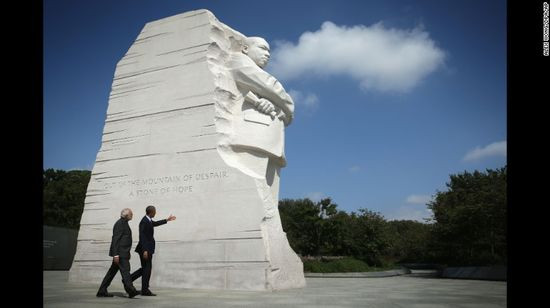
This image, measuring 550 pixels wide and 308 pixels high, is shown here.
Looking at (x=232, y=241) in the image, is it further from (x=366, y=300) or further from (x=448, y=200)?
(x=448, y=200)

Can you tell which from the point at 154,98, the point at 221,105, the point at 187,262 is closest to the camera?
the point at 187,262

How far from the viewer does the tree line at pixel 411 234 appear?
18.5m

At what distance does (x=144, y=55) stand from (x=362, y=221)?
750 inches

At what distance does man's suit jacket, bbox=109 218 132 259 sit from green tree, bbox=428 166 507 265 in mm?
13904

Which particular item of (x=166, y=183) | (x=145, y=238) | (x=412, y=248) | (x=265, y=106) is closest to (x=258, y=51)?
(x=265, y=106)

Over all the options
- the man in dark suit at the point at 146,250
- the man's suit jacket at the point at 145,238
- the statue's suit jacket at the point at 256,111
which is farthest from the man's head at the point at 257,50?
the man's suit jacket at the point at 145,238

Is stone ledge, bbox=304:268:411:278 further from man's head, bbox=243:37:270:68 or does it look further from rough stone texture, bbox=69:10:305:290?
man's head, bbox=243:37:270:68

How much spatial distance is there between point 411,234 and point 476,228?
58.2ft

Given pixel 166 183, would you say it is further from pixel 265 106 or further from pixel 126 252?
pixel 126 252

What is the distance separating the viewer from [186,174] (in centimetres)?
1024

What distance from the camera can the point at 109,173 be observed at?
11383mm

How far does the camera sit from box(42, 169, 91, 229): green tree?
3297 centimetres

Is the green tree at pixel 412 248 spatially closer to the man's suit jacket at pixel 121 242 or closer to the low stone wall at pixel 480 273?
the low stone wall at pixel 480 273
